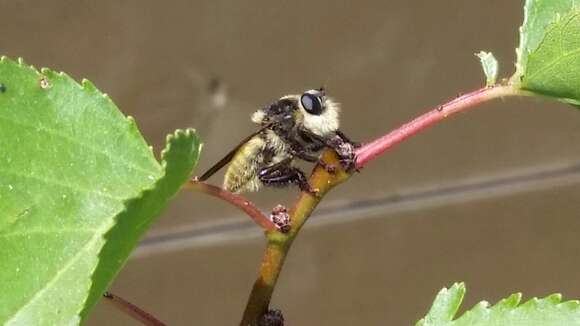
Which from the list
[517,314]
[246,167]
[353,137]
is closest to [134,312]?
[517,314]

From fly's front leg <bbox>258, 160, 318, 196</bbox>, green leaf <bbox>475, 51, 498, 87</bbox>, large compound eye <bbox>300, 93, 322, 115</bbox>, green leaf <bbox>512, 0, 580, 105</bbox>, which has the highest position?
large compound eye <bbox>300, 93, 322, 115</bbox>

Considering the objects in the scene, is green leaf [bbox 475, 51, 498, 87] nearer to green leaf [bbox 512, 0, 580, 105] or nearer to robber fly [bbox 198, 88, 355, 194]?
green leaf [bbox 512, 0, 580, 105]

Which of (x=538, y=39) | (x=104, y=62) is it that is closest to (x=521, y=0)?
(x=104, y=62)

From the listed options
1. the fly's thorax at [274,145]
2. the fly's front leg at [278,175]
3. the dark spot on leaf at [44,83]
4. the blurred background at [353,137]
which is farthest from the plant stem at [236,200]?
the blurred background at [353,137]

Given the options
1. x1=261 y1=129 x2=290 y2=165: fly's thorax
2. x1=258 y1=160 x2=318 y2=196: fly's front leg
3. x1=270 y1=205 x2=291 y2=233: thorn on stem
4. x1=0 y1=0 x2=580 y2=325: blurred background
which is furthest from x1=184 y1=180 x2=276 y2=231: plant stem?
x1=0 y1=0 x2=580 y2=325: blurred background

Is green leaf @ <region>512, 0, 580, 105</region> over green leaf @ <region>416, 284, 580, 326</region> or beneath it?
over
